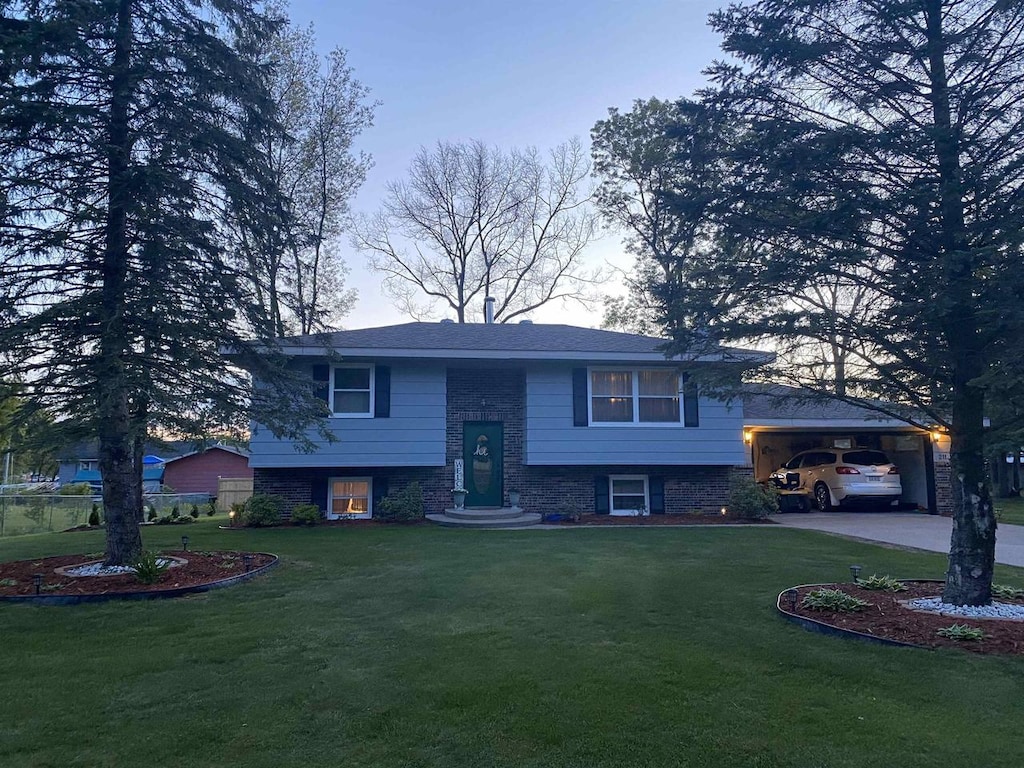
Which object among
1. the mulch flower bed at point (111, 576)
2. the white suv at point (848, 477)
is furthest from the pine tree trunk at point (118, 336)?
the white suv at point (848, 477)

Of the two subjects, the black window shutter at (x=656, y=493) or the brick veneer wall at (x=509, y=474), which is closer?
the brick veneer wall at (x=509, y=474)

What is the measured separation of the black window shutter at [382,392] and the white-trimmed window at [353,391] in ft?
0.30

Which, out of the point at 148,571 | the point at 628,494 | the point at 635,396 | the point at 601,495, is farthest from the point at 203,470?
the point at 148,571

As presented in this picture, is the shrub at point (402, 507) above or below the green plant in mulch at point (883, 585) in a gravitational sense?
above

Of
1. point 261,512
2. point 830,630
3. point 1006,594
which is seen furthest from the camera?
point 261,512

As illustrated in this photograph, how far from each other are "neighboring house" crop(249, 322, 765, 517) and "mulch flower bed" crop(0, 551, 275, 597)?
4457 millimetres

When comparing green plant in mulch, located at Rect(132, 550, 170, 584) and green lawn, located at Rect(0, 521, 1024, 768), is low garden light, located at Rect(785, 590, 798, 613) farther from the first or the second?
green plant in mulch, located at Rect(132, 550, 170, 584)

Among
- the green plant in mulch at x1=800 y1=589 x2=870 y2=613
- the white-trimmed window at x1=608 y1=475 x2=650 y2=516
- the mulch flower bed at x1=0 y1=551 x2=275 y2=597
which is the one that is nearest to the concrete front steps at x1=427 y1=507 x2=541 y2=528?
the white-trimmed window at x1=608 y1=475 x2=650 y2=516

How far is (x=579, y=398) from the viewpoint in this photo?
47.7ft

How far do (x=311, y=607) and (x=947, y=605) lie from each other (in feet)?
19.5

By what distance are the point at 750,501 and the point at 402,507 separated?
7432mm

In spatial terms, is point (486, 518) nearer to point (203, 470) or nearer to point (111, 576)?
point (111, 576)

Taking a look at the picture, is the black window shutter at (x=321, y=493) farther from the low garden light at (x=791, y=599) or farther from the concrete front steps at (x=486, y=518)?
the low garden light at (x=791, y=599)

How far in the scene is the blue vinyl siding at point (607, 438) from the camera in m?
14.3
